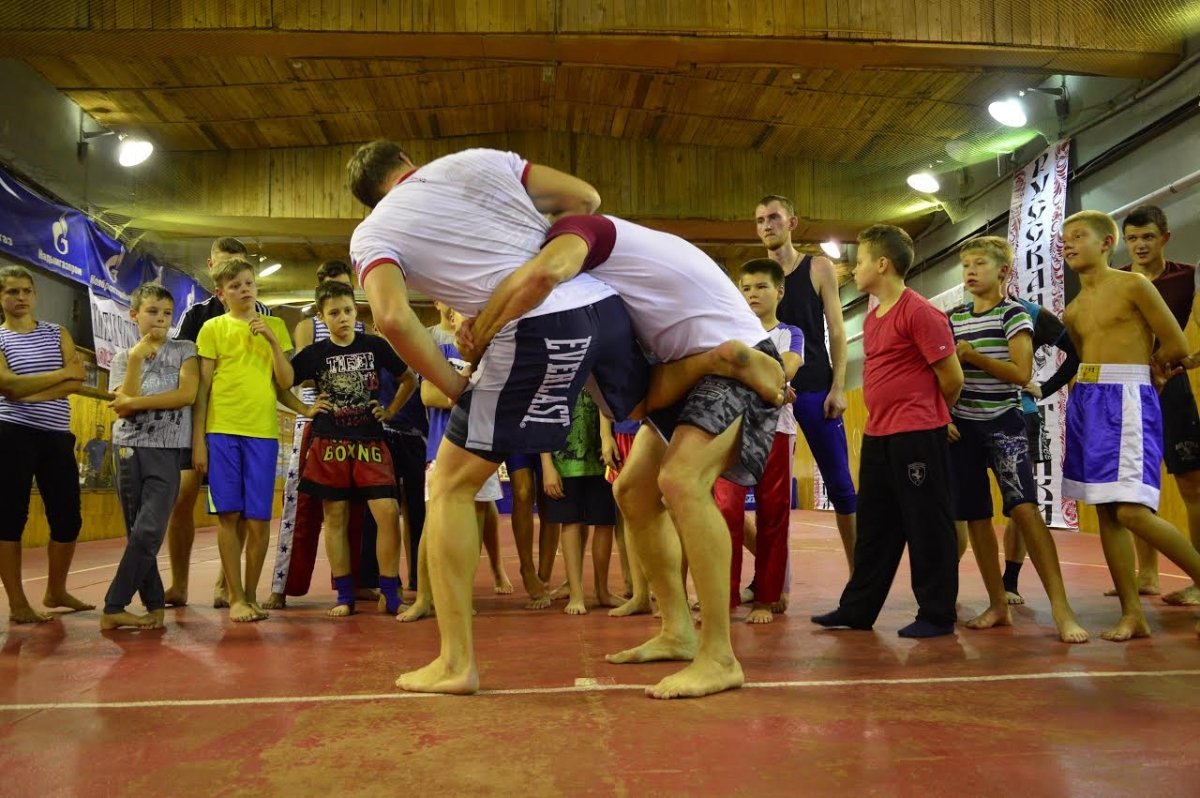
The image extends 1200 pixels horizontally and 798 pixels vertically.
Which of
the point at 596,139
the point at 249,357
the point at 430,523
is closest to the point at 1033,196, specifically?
the point at 596,139

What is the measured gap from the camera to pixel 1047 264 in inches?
357

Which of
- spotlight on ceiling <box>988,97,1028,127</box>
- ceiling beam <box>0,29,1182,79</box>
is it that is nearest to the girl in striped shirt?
ceiling beam <box>0,29,1182,79</box>

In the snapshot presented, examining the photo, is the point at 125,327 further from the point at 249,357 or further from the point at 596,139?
the point at 249,357

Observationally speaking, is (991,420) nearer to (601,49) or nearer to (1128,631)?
(1128,631)

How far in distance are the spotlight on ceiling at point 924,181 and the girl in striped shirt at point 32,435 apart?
9.40m

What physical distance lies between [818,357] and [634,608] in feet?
4.54

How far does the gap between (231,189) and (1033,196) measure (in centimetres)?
995

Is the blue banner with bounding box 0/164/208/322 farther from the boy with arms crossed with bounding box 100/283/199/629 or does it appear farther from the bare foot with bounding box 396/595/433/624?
the bare foot with bounding box 396/595/433/624

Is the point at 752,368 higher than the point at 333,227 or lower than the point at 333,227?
lower

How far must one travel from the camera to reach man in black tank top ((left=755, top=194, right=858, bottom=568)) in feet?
13.0

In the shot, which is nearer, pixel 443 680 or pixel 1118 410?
pixel 443 680

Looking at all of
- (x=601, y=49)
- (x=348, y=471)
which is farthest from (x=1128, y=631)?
(x=601, y=49)

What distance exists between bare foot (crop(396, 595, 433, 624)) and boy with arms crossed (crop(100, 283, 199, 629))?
94cm

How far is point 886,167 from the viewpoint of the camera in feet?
39.8
